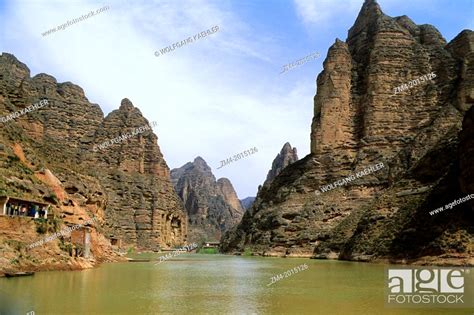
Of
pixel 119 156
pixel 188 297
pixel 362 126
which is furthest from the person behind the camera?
pixel 119 156

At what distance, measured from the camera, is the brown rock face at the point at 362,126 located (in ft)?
233

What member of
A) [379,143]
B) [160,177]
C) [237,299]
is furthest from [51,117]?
[237,299]

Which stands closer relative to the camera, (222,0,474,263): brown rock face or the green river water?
the green river water

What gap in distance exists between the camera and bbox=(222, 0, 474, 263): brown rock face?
7100 centimetres

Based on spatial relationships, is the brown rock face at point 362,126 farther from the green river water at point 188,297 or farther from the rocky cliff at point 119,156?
the green river water at point 188,297

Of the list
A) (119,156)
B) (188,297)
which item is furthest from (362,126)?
(188,297)

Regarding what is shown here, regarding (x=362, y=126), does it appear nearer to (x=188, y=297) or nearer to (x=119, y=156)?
(x=119, y=156)

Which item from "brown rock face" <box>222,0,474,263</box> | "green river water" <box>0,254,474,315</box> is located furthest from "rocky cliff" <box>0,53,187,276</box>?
"green river water" <box>0,254,474,315</box>

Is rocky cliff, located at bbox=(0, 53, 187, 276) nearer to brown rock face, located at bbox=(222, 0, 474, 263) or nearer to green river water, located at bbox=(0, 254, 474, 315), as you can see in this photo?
brown rock face, located at bbox=(222, 0, 474, 263)

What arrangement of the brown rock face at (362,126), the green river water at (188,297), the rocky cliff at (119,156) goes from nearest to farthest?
1. the green river water at (188,297)
2. the brown rock face at (362,126)
3. the rocky cliff at (119,156)

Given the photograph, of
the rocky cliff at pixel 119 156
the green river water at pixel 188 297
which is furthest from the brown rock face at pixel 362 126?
the green river water at pixel 188 297

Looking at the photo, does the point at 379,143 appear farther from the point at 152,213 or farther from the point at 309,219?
the point at 152,213

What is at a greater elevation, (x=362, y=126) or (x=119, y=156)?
(x=362, y=126)

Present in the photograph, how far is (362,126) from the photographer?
86.5 m
